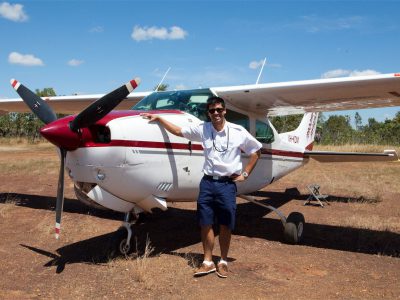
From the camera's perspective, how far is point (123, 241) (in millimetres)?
5457

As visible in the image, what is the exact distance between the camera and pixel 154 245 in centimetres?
604

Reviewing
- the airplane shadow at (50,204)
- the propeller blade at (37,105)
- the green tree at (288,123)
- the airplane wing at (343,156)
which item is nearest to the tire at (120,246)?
the propeller blade at (37,105)

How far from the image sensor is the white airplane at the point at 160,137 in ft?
14.6

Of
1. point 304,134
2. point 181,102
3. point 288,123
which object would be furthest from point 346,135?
point 181,102

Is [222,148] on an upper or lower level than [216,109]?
lower

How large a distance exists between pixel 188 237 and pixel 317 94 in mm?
3167

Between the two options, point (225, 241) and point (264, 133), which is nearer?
point (225, 241)

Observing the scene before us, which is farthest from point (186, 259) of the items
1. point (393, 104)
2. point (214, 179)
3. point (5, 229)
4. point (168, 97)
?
point (393, 104)

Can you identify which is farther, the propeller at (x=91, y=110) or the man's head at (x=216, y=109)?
the man's head at (x=216, y=109)

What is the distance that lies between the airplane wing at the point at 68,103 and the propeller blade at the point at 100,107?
3423mm

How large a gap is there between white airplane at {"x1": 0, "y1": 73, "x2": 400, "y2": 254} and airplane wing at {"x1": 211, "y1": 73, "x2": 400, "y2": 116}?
0.05ft

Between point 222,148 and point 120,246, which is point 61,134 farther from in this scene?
point 120,246

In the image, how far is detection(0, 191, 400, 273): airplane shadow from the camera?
5551 millimetres

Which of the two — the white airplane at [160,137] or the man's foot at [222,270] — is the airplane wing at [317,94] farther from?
the man's foot at [222,270]
